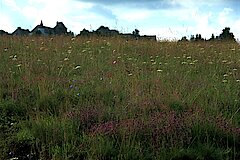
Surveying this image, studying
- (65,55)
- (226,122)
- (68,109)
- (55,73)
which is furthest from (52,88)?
(65,55)

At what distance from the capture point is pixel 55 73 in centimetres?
715

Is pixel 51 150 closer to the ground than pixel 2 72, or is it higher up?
closer to the ground

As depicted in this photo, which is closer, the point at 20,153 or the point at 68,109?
the point at 20,153

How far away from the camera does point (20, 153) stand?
424cm

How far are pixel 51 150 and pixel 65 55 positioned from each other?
516cm

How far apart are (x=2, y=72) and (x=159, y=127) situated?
357cm

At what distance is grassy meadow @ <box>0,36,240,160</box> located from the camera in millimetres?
4184

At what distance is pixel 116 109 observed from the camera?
509cm

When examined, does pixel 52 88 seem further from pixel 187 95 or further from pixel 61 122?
pixel 187 95

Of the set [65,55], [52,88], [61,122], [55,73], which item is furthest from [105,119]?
[65,55]

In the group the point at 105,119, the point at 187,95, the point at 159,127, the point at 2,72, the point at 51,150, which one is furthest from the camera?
the point at 2,72

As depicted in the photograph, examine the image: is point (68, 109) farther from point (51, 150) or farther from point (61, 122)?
point (51, 150)

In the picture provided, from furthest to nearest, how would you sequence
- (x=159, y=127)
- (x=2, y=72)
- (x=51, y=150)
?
(x=2, y=72) → (x=159, y=127) → (x=51, y=150)

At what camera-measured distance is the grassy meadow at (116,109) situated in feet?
13.7
